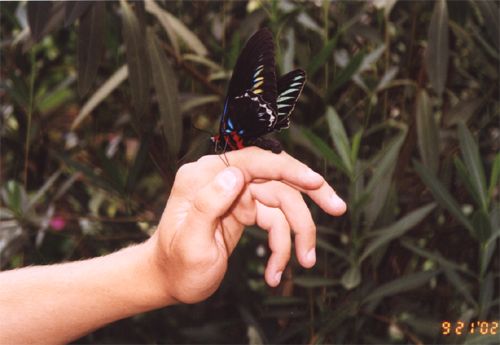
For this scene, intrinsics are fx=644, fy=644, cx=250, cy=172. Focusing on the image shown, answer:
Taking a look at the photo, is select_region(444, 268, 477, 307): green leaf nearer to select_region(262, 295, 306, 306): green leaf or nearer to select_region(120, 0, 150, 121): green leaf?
select_region(262, 295, 306, 306): green leaf

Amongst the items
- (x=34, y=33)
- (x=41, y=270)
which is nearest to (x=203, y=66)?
(x=34, y=33)

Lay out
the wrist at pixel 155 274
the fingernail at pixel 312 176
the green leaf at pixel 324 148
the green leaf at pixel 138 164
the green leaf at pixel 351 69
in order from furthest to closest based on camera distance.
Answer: the green leaf at pixel 138 164
the green leaf at pixel 351 69
the green leaf at pixel 324 148
the wrist at pixel 155 274
the fingernail at pixel 312 176

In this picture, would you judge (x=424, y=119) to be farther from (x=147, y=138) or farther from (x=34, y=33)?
(x=34, y=33)

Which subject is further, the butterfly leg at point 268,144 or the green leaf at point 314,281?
the green leaf at point 314,281

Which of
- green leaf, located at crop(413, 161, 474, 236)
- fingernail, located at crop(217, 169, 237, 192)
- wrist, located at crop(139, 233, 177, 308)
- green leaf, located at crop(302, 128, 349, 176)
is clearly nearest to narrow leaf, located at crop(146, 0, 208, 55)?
green leaf, located at crop(302, 128, 349, 176)

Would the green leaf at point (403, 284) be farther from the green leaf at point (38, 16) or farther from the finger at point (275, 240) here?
the green leaf at point (38, 16)
